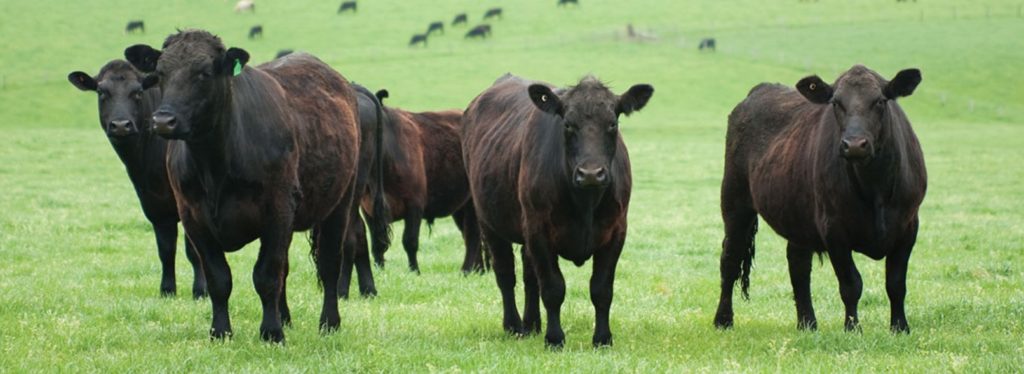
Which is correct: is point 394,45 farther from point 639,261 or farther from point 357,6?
point 639,261

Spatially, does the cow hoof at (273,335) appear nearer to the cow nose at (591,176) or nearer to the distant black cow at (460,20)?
the cow nose at (591,176)

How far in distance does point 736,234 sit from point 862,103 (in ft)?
7.24

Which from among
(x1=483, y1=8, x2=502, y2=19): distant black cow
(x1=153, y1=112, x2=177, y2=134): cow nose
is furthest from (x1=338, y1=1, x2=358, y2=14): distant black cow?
(x1=153, y1=112, x2=177, y2=134): cow nose

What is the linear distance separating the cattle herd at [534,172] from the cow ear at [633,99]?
0.05 feet

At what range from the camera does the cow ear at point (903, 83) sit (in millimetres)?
8945

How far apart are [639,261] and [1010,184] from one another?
55.0ft

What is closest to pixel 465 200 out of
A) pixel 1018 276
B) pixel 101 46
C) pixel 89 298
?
pixel 89 298

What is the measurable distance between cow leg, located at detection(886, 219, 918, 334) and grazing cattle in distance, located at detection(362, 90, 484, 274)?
19.4ft

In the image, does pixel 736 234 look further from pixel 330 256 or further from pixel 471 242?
pixel 471 242

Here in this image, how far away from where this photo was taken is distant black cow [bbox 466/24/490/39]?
271 feet

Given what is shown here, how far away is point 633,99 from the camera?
28.5 feet

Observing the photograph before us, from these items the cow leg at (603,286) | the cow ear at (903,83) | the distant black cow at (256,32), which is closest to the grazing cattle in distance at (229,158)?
the cow leg at (603,286)

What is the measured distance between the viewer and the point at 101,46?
7250cm

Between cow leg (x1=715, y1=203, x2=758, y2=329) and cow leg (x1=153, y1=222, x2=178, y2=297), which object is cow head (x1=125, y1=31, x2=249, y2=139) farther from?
cow leg (x1=715, y1=203, x2=758, y2=329)
